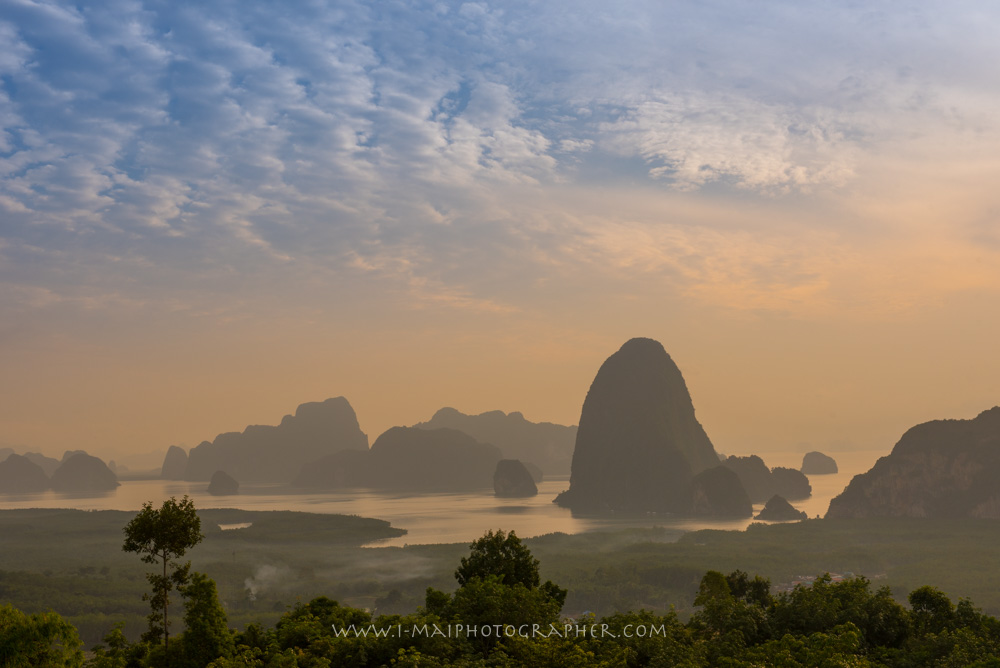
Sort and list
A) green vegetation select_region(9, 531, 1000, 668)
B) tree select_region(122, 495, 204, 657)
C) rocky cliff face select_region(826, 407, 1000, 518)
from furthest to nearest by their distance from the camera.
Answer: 1. rocky cliff face select_region(826, 407, 1000, 518)
2. tree select_region(122, 495, 204, 657)
3. green vegetation select_region(9, 531, 1000, 668)

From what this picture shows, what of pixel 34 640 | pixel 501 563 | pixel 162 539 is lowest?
pixel 34 640

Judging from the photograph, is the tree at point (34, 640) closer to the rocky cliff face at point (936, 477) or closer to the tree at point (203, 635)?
the tree at point (203, 635)

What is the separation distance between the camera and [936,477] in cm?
18062

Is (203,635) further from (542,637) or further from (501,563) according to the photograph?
(501,563)

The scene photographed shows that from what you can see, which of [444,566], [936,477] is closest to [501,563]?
[444,566]

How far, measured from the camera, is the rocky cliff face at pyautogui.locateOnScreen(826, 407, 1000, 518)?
172500 millimetres

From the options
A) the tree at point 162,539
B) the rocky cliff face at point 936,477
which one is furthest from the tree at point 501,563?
the rocky cliff face at point 936,477

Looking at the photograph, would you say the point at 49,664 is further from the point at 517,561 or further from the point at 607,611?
the point at 607,611

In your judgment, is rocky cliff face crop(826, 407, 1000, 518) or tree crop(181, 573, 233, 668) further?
rocky cliff face crop(826, 407, 1000, 518)

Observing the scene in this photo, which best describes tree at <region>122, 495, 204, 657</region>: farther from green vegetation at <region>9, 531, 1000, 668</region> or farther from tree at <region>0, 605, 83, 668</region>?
tree at <region>0, 605, 83, 668</region>

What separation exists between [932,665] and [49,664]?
45.7m

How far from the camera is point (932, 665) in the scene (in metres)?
38.9

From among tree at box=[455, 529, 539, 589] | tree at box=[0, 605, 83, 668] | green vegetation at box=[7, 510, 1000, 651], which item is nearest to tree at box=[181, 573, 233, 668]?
tree at box=[0, 605, 83, 668]

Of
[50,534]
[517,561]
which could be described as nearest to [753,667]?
[517,561]
